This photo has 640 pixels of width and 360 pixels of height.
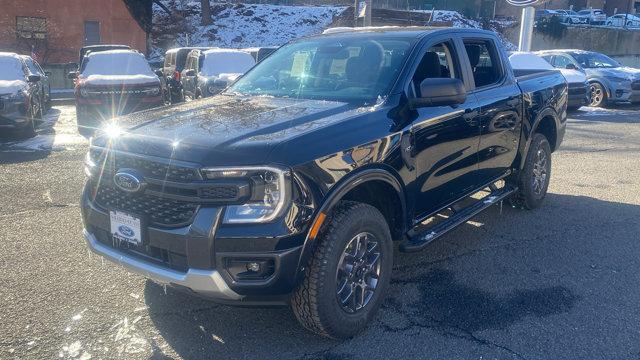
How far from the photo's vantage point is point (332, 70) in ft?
14.5

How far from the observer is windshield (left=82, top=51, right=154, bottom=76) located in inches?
528

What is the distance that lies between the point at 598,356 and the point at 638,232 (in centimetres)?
283

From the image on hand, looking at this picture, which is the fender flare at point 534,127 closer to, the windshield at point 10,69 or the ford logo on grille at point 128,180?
the ford logo on grille at point 128,180

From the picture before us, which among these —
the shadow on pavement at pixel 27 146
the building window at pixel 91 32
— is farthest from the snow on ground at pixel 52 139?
the building window at pixel 91 32

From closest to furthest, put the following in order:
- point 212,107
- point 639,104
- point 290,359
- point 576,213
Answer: point 290,359 → point 212,107 → point 576,213 → point 639,104

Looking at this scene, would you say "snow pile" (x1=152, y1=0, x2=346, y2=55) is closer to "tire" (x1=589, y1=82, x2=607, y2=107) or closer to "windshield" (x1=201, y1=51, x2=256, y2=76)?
"windshield" (x1=201, y1=51, x2=256, y2=76)

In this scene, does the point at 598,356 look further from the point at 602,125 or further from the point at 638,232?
the point at 602,125

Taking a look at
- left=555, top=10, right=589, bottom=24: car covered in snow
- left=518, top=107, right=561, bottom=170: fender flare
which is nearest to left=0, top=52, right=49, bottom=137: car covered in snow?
left=518, top=107, right=561, bottom=170: fender flare

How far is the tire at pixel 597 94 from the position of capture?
1686cm

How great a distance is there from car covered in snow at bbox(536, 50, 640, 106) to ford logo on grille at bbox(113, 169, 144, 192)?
1560cm

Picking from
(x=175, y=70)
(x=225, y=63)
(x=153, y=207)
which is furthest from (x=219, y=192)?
(x=175, y=70)

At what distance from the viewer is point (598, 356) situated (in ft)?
10.9

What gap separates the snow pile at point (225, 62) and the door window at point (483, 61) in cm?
980

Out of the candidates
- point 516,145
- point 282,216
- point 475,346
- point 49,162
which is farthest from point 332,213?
point 49,162
